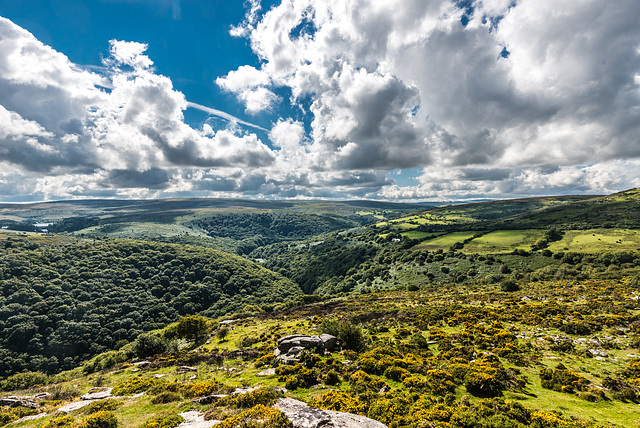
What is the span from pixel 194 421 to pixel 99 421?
6.56 metres

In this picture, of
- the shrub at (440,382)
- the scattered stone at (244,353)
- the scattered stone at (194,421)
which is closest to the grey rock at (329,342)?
the scattered stone at (244,353)

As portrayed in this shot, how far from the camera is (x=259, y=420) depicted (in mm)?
13258

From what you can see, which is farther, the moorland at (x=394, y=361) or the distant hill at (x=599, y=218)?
the distant hill at (x=599, y=218)

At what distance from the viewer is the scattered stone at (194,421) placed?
13.8 m

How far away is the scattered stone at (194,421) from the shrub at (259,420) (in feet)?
4.82

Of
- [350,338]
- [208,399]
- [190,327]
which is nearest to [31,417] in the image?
[208,399]

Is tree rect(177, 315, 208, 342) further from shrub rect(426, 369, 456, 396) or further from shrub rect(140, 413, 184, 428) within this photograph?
shrub rect(426, 369, 456, 396)

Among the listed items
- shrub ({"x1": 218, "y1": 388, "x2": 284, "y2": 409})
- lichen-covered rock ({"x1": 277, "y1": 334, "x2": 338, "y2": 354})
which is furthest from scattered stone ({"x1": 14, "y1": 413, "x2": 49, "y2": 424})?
lichen-covered rock ({"x1": 277, "y1": 334, "x2": 338, "y2": 354})

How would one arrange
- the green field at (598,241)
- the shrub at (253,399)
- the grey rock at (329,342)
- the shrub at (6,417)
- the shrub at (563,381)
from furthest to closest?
1. the green field at (598,241)
2. the grey rock at (329,342)
3. the shrub at (6,417)
4. the shrub at (563,381)
5. the shrub at (253,399)

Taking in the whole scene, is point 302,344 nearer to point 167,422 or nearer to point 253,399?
point 253,399

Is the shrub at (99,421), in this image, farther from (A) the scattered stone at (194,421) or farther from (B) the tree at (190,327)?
(B) the tree at (190,327)

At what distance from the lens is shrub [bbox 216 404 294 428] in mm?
12617

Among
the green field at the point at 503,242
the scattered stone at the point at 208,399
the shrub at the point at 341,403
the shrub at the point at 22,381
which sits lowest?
the green field at the point at 503,242

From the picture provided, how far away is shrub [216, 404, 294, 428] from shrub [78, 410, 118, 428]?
900 centimetres
